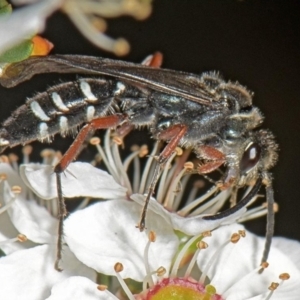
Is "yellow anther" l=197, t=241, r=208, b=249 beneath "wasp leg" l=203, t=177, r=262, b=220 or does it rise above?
beneath

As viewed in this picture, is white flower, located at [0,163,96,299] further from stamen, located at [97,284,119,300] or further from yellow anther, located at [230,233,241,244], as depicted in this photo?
yellow anther, located at [230,233,241,244]

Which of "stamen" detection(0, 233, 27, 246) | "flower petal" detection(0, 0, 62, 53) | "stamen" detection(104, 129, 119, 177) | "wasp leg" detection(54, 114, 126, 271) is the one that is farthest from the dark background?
"flower petal" detection(0, 0, 62, 53)

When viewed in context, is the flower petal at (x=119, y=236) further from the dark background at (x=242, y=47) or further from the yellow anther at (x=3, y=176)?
the dark background at (x=242, y=47)

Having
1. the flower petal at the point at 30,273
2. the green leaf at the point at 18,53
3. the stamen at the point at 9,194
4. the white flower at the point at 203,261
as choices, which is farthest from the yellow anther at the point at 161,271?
the green leaf at the point at 18,53

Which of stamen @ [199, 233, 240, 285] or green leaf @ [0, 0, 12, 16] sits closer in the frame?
green leaf @ [0, 0, 12, 16]

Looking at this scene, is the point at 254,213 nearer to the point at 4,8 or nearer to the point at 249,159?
the point at 249,159

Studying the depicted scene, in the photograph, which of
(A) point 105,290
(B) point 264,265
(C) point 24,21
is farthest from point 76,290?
(C) point 24,21
